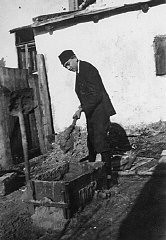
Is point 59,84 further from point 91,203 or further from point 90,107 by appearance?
point 91,203

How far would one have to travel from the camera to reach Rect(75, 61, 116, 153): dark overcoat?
511 centimetres

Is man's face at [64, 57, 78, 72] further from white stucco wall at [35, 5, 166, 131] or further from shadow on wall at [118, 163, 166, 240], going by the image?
white stucco wall at [35, 5, 166, 131]

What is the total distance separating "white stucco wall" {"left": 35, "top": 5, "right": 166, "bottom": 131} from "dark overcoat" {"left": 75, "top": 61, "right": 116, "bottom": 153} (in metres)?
3.33

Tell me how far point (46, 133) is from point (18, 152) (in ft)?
4.99

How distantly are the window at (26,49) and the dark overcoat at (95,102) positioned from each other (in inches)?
353

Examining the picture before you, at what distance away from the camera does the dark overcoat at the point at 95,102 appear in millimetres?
5105

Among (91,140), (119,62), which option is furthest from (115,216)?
(119,62)

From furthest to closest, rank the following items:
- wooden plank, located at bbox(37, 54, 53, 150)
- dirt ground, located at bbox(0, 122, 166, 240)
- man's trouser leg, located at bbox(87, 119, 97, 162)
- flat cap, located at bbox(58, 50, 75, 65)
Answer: wooden plank, located at bbox(37, 54, 53, 150) → man's trouser leg, located at bbox(87, 119, 97, 162) → flat cap, located at bbox(58, 50, 75, 65) → dirt ground, located at bbox(0, 122, 166, 240)

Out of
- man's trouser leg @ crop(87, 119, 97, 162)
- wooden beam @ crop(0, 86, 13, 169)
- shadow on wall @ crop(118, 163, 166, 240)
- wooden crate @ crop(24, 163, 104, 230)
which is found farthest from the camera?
wooden beam @ crop(0, 86, 13, 169)

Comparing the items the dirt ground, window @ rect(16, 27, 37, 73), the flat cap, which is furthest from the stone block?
window @ rect(16, 27, 37, 73)

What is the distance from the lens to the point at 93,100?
5.10m

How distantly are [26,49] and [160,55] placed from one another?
7.92 meters

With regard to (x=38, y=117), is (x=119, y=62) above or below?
above

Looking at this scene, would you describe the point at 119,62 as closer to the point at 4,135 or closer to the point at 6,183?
the point at 4,135
